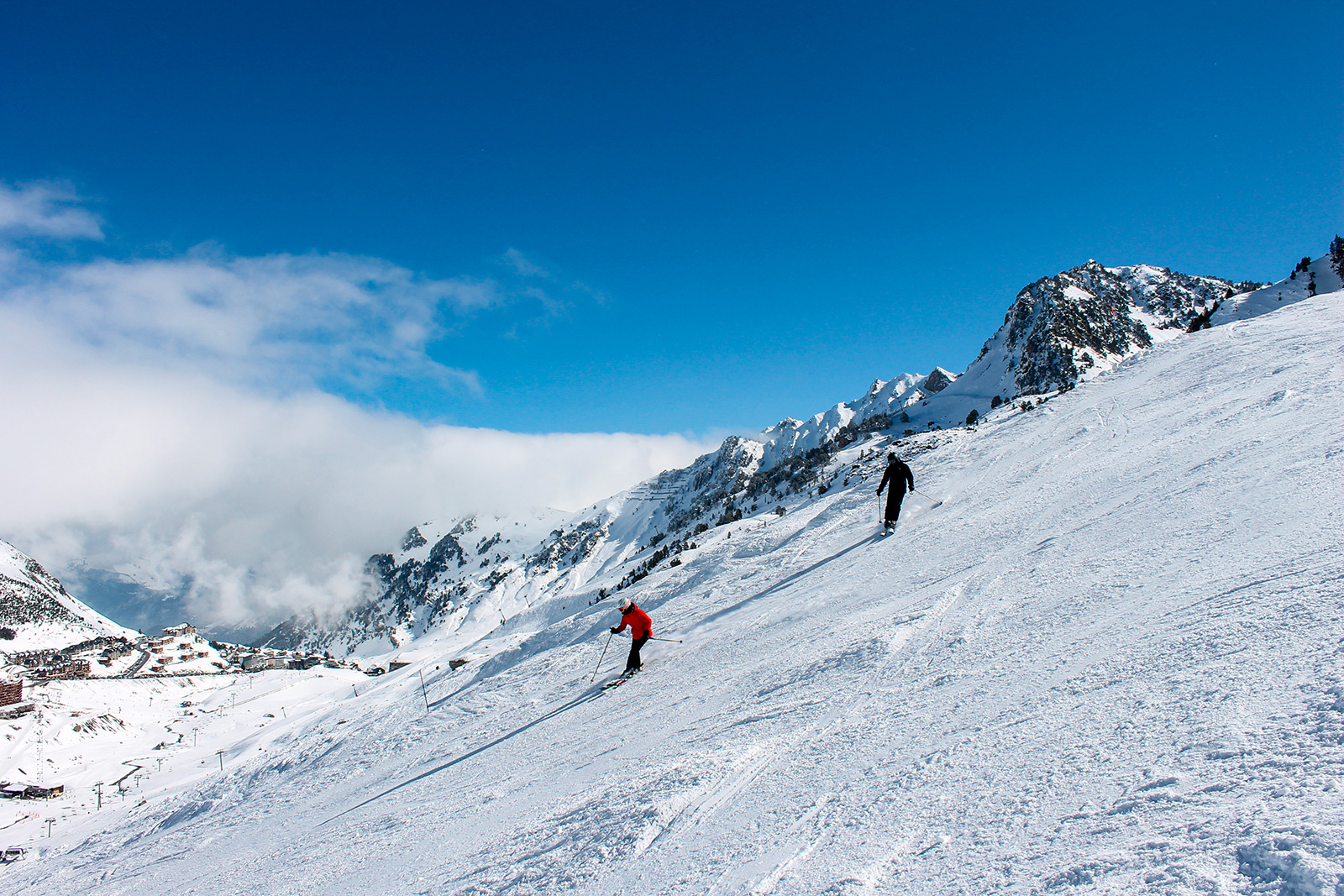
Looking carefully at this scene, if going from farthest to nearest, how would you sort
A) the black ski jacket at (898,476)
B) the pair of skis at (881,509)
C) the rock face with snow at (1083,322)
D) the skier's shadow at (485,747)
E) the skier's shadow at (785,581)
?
the rock face with snow at (1083,322)
the black ski jacket at (898,476)
the pair of skis at (881,509)
the skier's shadow at (785,581)
the skier's shadow at (485,747)

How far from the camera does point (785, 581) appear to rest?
39.9 ft

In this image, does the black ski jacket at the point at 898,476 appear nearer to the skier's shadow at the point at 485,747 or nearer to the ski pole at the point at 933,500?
the ski pole at the point at 933,500

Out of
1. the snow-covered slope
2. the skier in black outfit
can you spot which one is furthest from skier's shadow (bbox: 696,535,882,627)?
the snow-covered slope

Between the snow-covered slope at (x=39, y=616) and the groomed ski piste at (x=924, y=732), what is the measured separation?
11489 centimetres

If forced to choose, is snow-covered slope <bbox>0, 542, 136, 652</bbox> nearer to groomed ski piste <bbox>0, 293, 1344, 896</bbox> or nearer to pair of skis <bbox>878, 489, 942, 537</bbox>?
groomed ski piste <bbox>0, 293, 1344, 896</bbox>

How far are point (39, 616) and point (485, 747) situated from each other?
135079 mm

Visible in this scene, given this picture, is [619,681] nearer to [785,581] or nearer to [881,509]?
[785,581]

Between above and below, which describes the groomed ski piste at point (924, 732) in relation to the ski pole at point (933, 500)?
below

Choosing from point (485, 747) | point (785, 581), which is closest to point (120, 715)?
point (485, 747)

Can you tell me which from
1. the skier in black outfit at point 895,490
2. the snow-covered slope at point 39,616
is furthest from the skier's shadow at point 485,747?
the snow-covered slope at point 39,616

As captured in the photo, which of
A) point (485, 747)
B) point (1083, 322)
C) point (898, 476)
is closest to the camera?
point (485, 747)

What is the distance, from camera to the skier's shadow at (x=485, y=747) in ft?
26.9

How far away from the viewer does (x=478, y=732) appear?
9508 millimetres

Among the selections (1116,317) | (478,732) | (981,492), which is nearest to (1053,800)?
(478,732)
